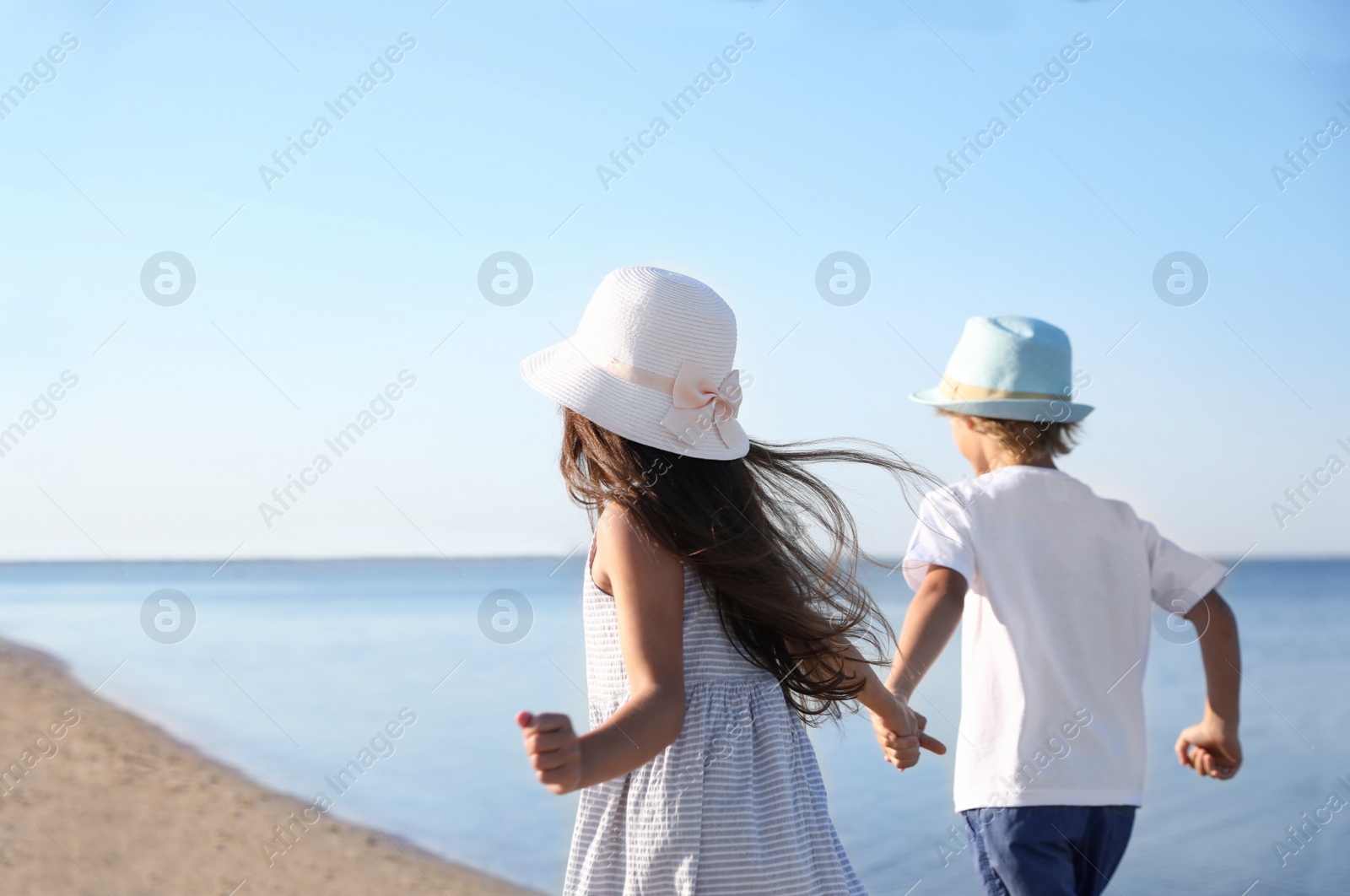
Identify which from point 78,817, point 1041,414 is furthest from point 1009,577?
point 78,817

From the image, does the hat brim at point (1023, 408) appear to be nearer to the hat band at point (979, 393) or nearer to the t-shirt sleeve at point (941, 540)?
the hat band at point (979, 393)

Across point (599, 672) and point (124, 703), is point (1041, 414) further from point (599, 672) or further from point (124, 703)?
point (124, 703)

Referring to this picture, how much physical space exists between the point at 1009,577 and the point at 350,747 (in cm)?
728

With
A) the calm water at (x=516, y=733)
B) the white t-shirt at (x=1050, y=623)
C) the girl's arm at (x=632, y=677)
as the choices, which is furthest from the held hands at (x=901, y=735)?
the calm water at (x=516, y=733)

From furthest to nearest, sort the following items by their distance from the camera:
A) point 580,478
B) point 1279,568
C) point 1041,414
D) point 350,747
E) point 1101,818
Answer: point 1279,568 → point 350,747 → point 1041,414 → point 1101,818 → point 580,478

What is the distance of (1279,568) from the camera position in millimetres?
39031

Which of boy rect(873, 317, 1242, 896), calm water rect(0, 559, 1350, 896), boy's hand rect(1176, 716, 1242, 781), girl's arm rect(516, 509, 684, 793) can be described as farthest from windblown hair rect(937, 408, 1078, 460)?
calm water rect(0, 559, 1350, 896)

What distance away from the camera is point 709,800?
1.61m

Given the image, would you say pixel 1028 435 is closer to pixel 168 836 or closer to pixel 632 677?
pixel 632 677

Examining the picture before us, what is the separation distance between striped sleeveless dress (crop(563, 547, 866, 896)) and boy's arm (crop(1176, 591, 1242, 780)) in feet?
3.39

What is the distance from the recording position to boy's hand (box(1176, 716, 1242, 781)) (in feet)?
7.68

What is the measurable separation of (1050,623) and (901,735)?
53cm

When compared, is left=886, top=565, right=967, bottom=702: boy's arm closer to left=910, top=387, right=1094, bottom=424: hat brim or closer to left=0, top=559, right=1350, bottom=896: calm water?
left=910, top=387, right=1094, bottom=424: hat brim

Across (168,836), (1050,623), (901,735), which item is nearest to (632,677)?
(901,735)
